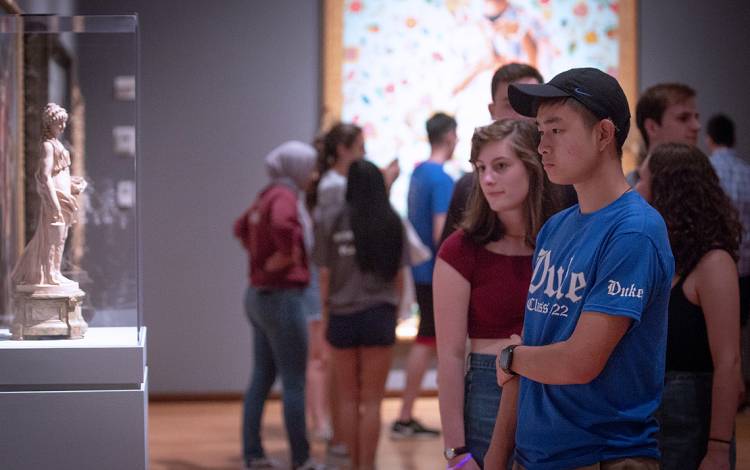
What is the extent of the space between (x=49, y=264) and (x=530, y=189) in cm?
112

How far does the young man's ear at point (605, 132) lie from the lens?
1.70 meters

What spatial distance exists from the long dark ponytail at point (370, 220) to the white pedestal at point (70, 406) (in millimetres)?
1883

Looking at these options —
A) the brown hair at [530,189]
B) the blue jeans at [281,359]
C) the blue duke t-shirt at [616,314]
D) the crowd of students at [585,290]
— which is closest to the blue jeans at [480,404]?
the crowd of students at [585,290]

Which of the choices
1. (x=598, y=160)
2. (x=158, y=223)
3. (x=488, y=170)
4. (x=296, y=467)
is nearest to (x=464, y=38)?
(x=158, y=223)

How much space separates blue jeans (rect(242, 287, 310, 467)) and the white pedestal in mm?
1872

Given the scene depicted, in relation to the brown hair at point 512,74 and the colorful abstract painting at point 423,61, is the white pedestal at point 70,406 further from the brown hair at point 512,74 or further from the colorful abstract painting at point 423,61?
the colorful abstract painting at point 423,61

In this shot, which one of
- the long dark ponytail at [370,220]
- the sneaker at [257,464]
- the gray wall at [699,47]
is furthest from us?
the gray wall at [699,47]

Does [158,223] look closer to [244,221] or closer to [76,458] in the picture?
[244,221]

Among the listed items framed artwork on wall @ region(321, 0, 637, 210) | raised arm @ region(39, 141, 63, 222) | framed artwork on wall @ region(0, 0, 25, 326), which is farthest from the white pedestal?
framed artwork on wall @ region(321, 0, 637, 210)

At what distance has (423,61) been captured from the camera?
6199mm

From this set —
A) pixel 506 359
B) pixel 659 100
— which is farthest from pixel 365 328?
pixel 506 359

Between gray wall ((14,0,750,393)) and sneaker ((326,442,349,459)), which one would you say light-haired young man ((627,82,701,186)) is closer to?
sneaker ((326,442,349,459))

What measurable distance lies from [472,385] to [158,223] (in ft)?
13.7

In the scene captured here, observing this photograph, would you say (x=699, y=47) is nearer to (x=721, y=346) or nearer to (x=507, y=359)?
(x=721, y=346)
